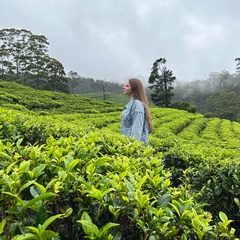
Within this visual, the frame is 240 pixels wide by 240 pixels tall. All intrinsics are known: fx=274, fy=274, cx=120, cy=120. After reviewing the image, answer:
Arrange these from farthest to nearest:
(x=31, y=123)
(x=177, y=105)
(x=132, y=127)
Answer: (x=177, y=105) < (x=132, y=127) < (x=31, y=123)

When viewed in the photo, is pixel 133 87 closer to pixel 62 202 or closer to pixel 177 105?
pixel 62 202

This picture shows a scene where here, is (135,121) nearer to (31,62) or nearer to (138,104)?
(138,104)

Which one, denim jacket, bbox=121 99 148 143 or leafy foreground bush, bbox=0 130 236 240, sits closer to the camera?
leafy foreground bush, bbox=0 130 236 240

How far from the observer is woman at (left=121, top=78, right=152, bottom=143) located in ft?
11.5

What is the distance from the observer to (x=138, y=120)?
3.49 meters

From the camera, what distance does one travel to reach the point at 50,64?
40.9 meters

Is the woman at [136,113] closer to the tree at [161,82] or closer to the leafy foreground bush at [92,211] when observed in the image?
the leafy foreground bush at [92,211]

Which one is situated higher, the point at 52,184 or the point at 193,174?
the point at 52,184

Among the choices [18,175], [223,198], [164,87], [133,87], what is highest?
[164,87]

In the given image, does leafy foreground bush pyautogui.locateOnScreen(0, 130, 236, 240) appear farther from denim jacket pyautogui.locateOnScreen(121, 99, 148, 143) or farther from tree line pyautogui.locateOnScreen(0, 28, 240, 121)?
tree line pyautogui.locateOnScreen(0, 28, 240, 121)

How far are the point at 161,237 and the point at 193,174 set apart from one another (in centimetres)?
163

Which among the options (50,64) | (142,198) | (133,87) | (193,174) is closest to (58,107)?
(133,87)

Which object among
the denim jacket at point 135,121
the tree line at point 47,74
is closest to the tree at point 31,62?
the tree line at point 47,74

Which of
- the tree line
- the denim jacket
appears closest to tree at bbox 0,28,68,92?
the tree line
